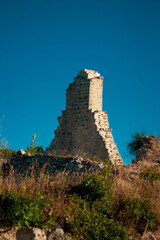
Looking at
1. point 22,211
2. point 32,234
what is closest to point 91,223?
point 32,234

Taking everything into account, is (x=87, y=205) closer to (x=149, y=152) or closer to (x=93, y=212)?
(x=93, y=212)

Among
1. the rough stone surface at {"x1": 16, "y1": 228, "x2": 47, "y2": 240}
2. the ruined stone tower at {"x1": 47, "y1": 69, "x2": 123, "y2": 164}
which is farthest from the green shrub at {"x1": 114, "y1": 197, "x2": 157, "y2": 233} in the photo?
the ruined stone tower at {"x1": 47, "y1": 69, "x2": 123, "y2": 164}

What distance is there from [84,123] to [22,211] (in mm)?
13151

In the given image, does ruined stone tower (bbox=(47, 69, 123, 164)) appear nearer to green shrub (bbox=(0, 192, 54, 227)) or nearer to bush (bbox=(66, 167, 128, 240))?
bush (bbox=(66, 167, 128, 240))

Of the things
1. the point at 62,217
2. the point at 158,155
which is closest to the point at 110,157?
the point at 158,155

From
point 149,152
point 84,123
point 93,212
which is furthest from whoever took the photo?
point 84,123

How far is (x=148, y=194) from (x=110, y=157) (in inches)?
327

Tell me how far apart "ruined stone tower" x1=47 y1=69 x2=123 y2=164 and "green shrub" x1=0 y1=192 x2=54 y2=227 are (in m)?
10.9

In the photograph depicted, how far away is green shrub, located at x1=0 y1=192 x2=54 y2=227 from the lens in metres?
7.65

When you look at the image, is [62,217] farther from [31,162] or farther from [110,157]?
[110,157]

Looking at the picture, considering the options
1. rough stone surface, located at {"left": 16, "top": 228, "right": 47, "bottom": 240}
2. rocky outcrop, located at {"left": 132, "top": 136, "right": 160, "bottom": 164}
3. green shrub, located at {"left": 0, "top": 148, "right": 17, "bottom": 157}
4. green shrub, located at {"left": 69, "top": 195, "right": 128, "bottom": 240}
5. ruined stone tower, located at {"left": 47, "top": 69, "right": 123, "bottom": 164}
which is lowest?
rough stone surface, located at {"left": 16, "top": 228, "right": 47, "bottom": 240}

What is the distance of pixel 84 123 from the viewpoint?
20.5 meters

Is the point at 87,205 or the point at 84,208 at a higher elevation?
the point at 87,205

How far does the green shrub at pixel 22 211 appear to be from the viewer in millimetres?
7648
